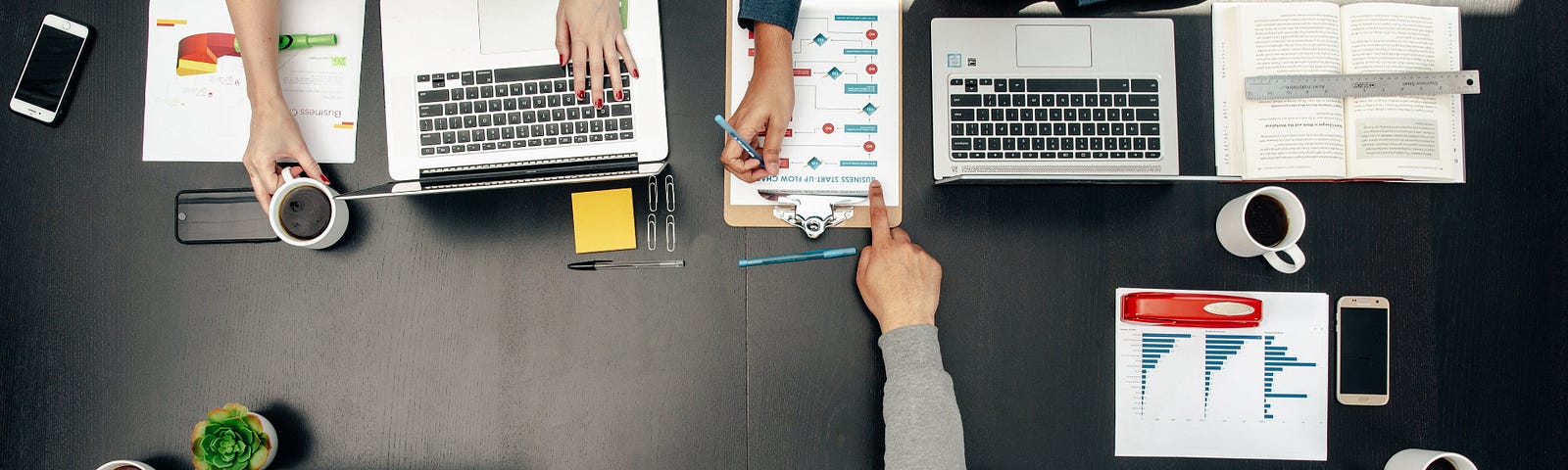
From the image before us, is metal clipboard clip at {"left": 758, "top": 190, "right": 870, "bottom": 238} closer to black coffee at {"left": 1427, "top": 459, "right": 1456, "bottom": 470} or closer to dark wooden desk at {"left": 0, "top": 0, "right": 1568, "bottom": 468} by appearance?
dark wooden desk at {"left": 0, "top": 0, "right": 1568, "bottom": 468}

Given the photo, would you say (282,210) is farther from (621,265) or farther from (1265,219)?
(1265,219)

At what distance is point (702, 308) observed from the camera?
3.66 feet

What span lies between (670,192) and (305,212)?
1.91ft

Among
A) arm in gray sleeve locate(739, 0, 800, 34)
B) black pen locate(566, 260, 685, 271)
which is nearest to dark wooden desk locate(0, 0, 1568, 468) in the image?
black pen locate(566, 260, 685, 271)

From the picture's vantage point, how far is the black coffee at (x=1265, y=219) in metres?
1.08

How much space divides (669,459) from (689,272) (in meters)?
0.31

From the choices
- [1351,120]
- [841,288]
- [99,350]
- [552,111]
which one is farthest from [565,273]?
[1351,120]

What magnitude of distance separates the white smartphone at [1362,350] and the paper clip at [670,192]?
1.13m

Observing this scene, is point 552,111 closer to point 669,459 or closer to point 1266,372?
point 669,459

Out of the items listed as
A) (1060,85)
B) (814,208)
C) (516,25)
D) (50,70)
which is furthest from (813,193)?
(50,70)

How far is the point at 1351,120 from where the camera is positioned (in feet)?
3.69

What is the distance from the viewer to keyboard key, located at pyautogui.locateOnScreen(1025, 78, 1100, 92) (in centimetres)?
112

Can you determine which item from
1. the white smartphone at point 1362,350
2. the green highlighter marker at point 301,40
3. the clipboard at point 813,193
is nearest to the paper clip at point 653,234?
the clipboard at point 813,193

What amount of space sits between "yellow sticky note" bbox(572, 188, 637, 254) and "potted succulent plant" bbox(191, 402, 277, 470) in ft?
1.87
